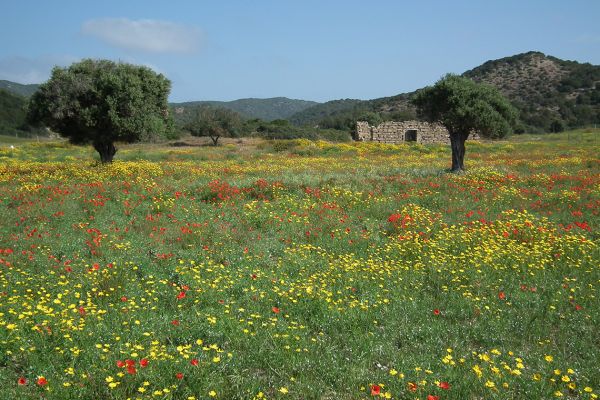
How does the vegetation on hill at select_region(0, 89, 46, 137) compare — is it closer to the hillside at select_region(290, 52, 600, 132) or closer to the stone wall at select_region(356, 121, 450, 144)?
the hillside at select_region(290, 52, 600, 132)

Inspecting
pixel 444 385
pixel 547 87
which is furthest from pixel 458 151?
pixel 547 87

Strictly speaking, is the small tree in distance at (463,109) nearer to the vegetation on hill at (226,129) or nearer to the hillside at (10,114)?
the vegetation on hill at (226,129)

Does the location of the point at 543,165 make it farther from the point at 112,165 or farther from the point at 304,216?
the point at 112,165

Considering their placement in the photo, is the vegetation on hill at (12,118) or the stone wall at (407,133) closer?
the stone wall at (407,133)

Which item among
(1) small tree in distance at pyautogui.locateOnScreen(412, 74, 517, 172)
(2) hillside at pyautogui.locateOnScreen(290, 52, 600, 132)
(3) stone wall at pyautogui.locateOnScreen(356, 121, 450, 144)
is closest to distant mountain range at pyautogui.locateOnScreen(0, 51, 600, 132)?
(2) hillside at pyautogui.locateOnScreen(290, 52, 600, 132)

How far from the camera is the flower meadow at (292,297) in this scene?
5.32 metres

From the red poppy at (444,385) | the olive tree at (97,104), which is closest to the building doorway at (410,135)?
the olive tree at (97,104)

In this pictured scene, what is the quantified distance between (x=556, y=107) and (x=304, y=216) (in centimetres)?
9437

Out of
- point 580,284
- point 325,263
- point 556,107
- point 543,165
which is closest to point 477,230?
point 580,284

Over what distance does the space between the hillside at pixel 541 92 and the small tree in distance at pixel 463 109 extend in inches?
2110

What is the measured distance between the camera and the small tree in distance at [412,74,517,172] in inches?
988

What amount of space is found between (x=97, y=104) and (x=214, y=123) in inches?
1651

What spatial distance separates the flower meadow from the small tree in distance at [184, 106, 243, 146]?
1988 inches

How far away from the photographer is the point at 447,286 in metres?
8.73
